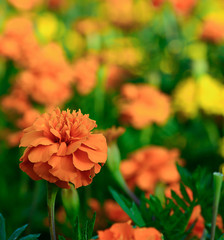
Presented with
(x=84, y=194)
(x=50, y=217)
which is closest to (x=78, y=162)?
(x=50, y=217)

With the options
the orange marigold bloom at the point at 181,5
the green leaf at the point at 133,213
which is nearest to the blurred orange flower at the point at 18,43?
the orange marigold bloom at the point at 181,5

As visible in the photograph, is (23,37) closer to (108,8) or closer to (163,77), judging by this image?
(163,77)

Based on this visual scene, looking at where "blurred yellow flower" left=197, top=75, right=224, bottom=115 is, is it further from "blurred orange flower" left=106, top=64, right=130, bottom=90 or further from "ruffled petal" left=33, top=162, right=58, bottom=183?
"ruffled petal" left=33, top=162, right=58, bottom=183

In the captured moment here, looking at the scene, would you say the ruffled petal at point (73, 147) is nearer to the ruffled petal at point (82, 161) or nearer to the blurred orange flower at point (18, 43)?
the ruffled petal at point (82, 161)

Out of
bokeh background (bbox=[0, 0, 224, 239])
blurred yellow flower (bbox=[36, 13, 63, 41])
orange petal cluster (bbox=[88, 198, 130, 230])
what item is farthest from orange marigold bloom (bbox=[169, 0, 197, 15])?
orange petal cluster (bbox=[88, 198, 130, 230])

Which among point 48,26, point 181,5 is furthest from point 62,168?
point 48,26

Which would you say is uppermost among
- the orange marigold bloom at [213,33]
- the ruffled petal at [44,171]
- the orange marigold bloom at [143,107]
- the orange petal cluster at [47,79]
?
Answer: the ruffled petal at [44,171]
